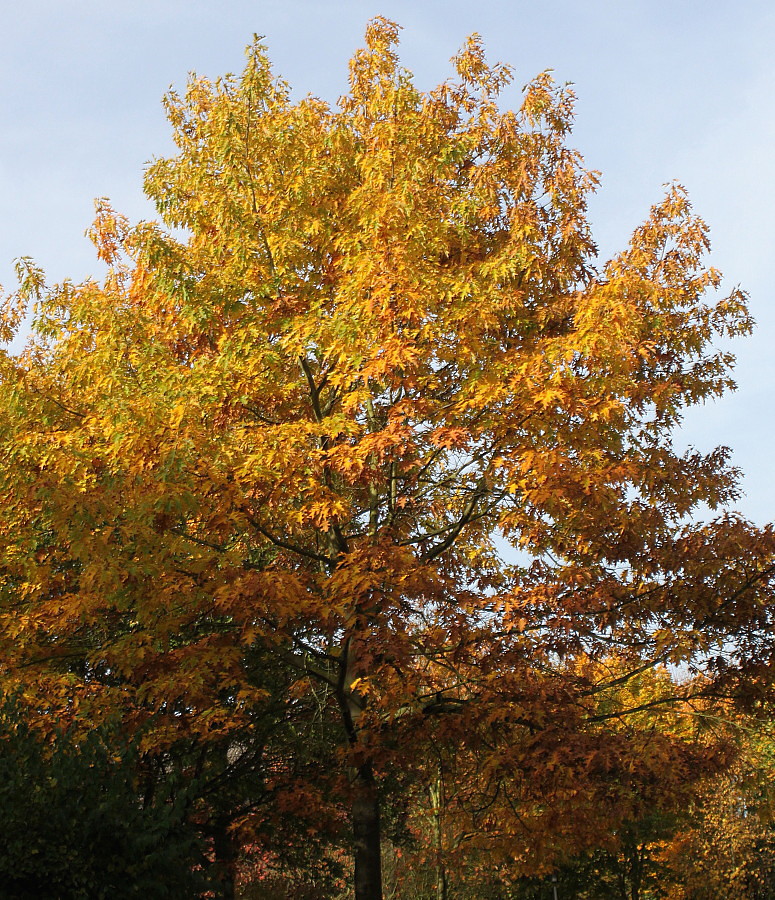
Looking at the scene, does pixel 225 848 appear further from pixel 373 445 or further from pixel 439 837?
pixel 373 445

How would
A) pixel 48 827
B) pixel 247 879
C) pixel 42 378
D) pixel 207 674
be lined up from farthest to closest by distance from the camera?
1. pixel 247 879
2. pixel 42 378
3. pixel 207 674
4. pixel 48 827

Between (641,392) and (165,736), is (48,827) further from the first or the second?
(641,392)

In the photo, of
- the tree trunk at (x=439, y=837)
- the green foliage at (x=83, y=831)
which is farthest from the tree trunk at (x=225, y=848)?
the green foliage at (x=83, y=831)

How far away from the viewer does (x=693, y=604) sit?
391 inches

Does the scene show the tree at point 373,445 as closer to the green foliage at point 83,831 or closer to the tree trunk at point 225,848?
the green foliage at point 83,831

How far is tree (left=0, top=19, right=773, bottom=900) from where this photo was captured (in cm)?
929

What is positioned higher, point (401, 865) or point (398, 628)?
point (398, 628)

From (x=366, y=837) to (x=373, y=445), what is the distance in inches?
201

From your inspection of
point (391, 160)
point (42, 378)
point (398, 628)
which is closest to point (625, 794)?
point (398, 628)

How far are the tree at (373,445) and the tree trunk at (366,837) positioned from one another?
37 mm

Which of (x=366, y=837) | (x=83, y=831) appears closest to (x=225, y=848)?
(x=366, y=837)

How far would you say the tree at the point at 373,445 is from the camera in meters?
9.29

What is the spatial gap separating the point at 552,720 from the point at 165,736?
4.26 metres

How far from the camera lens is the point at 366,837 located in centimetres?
1104
